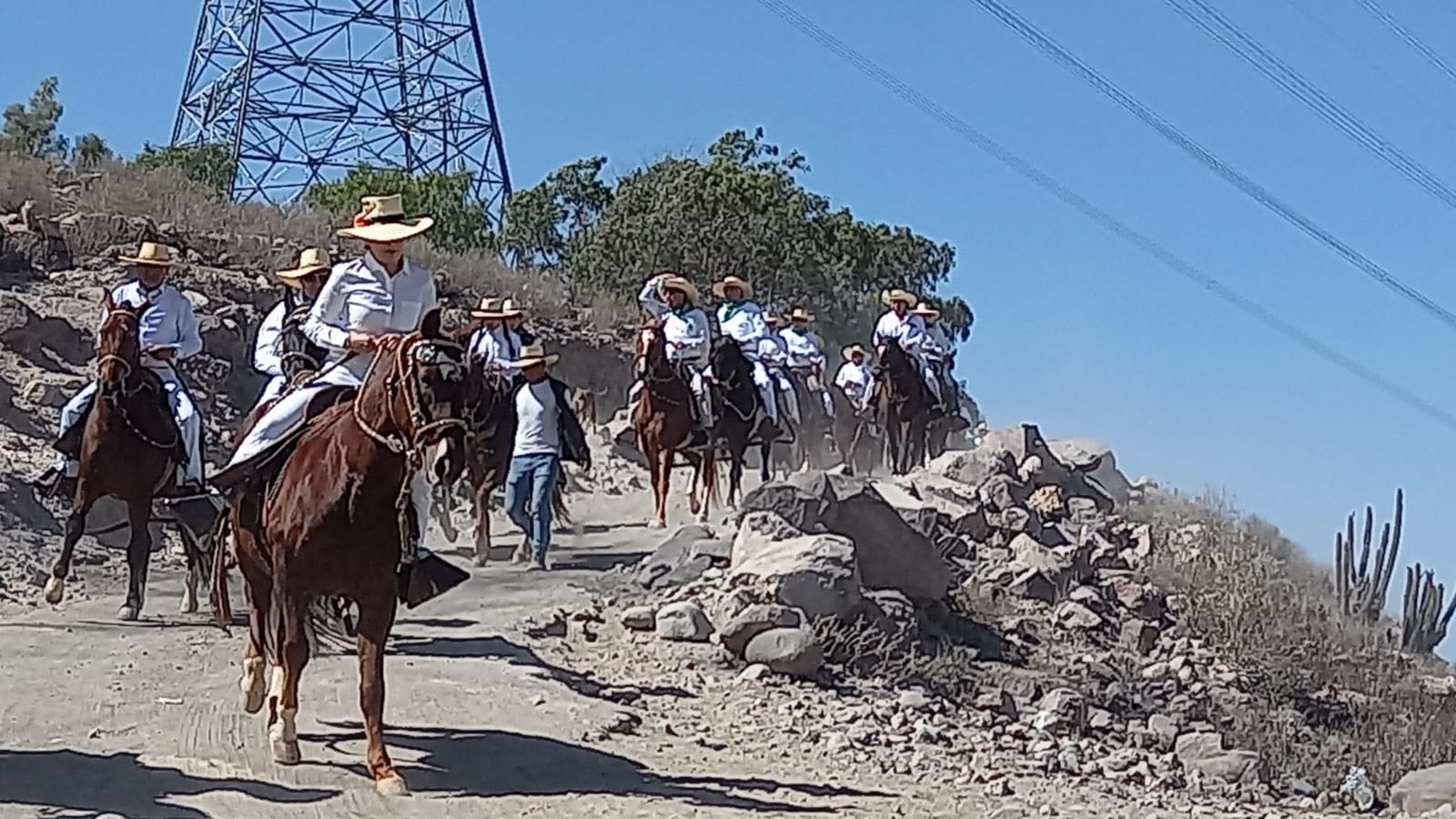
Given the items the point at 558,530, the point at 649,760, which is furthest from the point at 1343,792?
the point at 558,530

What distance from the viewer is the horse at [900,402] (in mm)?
27000

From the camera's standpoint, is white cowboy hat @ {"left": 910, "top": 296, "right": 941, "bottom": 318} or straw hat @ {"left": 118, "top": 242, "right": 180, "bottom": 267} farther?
white cowboy hat @ {"left": 910, "top": 296, "right": 941, "bottom": 318}

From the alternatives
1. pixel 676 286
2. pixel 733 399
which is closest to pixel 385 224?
pixel 676 286

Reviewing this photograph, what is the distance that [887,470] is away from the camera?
27859 mm

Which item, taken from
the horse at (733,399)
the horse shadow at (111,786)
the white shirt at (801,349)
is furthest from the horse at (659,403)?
the horse shadow at (111,786)

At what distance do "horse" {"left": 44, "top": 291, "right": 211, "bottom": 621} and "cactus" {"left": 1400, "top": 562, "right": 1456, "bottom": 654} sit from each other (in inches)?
638

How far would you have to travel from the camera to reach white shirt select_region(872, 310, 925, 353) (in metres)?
28.1

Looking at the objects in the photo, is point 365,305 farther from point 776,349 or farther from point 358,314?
point 776,349

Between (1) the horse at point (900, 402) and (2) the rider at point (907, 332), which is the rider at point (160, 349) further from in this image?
(2) the rider at point (907, 332)

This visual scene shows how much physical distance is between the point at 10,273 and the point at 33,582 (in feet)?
38.4

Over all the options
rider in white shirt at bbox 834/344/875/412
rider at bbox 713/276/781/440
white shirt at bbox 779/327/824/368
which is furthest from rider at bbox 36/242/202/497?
white shirt at bbox 779/327/824/368

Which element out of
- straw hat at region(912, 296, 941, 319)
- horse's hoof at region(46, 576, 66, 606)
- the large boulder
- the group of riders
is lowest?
horse's hoof at region(46, 576, 66, 606)

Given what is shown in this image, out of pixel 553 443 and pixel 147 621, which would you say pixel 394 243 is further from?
pixel 553 443

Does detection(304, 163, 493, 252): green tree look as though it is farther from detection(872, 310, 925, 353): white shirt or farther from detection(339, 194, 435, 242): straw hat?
detection(339, 194, 435, 242): straw hat
